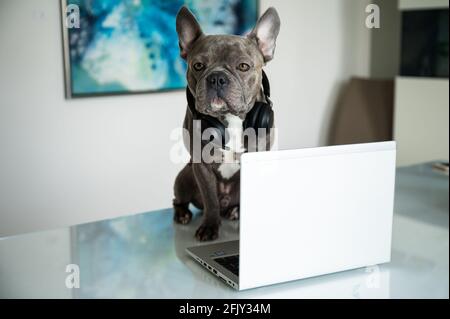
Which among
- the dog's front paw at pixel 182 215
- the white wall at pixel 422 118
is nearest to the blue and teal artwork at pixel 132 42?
the dog's front paw at pixel 182 215

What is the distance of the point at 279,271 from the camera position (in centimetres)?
82

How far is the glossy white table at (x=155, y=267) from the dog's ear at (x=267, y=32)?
33 cm

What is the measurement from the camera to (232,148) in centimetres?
88

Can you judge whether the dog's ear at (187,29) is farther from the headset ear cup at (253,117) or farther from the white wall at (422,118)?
the white wall at (422,118)

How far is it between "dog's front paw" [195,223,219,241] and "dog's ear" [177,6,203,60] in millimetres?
305

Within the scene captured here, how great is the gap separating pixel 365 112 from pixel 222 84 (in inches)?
89.8

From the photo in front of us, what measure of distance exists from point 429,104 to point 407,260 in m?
2.08

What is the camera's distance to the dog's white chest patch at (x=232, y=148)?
852mm

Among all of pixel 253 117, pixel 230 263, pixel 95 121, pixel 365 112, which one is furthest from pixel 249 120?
pixel 365 112

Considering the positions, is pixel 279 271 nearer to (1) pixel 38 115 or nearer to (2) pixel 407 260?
(2) pixel 407 260

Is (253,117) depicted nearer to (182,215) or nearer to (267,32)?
(267,32)

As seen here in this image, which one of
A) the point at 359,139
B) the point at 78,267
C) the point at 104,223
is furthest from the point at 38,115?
the point at 359,139
